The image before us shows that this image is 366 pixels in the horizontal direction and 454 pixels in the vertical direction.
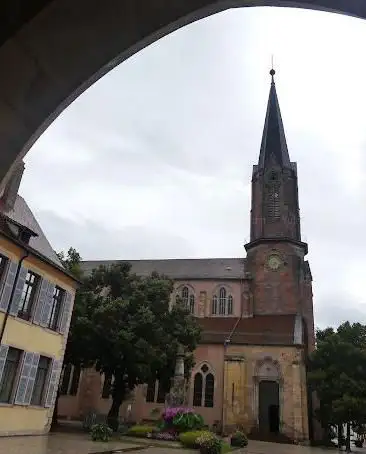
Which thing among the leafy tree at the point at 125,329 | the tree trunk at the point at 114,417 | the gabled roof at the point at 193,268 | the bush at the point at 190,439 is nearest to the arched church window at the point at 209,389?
the leafy tree at the point at 125,329

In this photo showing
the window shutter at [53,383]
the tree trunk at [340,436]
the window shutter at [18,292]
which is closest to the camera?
the window shutter at [18,292]

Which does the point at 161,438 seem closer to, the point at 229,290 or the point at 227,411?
the point at 227,411

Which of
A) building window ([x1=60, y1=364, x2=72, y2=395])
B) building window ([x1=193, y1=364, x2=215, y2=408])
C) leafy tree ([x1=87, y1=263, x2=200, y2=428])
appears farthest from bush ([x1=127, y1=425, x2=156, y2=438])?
building window ([x1=60, y1=364, x2=72, y2=395])

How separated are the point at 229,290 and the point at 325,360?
12099 mm

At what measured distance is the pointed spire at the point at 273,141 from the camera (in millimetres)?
44250

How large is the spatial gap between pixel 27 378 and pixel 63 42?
18.0 m

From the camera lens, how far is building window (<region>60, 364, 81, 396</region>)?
118 ft

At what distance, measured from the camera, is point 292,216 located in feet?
134

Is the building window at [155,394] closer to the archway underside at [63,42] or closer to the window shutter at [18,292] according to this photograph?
the window shutter at [18,292]

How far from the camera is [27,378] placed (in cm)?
1734

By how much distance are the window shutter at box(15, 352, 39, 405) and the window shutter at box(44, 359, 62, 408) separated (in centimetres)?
129

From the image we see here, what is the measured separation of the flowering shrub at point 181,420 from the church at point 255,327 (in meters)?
12.0

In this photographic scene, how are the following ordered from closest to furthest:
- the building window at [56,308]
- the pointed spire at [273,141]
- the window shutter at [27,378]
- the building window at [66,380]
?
the window shutter at [27,378] < the building window at [56,308] < the building window at [66,380] < the pointed spire at [273,141]

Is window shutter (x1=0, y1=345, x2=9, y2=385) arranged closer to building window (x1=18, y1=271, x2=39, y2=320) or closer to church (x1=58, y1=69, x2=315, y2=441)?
building window (x1=18, y1=271, x2=39, y2=320)
